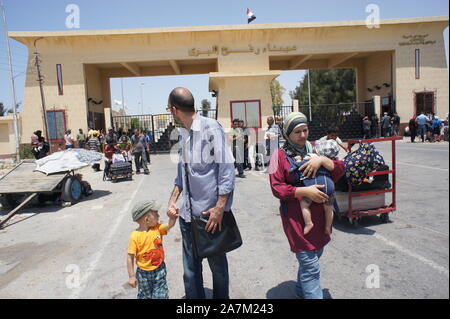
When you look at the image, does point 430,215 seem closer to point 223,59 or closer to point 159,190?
point 159,190

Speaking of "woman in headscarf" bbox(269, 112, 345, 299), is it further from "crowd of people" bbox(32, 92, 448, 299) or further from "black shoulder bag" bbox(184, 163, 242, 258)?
"black shoulder bag" bbox(184, 163, 242, 258)

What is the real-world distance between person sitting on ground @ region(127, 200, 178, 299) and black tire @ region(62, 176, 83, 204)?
5.47 m

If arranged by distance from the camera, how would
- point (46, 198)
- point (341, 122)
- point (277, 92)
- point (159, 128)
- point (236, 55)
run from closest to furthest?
point (46, 198), point (236, 55), point (159, 128), point (341, 122), point (277, 92)

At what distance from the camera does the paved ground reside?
3115mm

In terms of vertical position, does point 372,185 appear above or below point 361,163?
below

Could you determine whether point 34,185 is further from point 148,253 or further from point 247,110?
point 247,110

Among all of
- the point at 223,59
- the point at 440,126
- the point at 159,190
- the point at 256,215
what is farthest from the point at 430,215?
the point at 223,59

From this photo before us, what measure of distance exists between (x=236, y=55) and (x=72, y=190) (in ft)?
47.9

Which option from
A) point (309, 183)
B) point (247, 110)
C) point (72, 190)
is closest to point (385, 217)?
point (309, 183)

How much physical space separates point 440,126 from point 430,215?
13.9m

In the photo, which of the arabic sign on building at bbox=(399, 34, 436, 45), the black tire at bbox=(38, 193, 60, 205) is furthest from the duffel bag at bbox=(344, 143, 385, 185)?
the arabic sign on building at bbox=(399, 34, 436, 45)

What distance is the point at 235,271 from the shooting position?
11.8ft

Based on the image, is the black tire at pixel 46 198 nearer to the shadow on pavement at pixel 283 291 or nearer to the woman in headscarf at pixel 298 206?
the shadow on pavement at pixel 283 291

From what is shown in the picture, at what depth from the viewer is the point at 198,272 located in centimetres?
261
